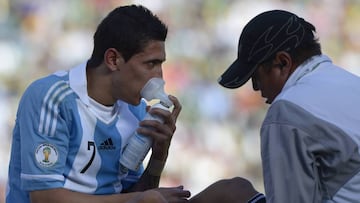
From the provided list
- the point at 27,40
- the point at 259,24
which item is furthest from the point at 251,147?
the point at 259,24

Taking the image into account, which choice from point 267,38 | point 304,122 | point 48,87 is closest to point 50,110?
point 48,87

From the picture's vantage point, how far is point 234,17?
18.1 ft

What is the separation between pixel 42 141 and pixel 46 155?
0.15 feet

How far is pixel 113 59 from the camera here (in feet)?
8.06

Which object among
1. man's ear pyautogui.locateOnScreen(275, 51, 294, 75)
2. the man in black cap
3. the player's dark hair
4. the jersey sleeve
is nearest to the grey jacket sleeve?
the man in black cap

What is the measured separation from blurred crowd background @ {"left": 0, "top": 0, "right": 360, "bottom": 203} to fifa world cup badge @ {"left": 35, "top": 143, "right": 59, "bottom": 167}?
9.24 ft

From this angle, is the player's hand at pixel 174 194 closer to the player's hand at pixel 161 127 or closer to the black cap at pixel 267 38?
the player's hand at pixel 161 127

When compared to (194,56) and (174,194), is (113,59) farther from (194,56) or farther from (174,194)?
(194,56)

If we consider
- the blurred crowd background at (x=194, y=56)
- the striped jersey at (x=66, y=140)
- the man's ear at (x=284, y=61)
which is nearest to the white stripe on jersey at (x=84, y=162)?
the striped jersey at (x=66, y=140)

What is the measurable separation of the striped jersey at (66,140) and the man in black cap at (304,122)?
2.08 feet

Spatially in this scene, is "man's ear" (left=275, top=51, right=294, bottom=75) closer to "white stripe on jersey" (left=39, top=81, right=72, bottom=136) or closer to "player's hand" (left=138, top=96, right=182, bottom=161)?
"player's hand" (left=138, top=96, right=182, bottom=161)

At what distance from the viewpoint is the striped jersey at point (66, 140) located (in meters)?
2.38

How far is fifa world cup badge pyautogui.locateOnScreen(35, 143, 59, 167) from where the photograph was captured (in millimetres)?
2381

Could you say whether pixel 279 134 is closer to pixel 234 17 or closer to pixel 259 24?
pixel 259 24
